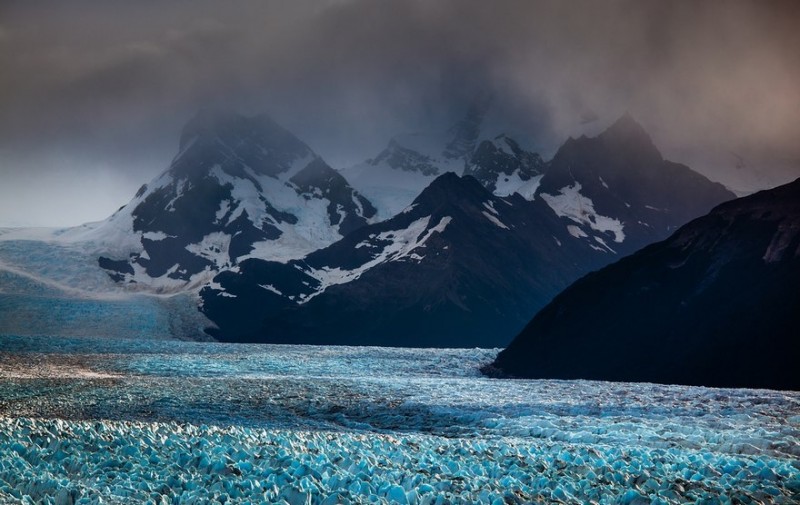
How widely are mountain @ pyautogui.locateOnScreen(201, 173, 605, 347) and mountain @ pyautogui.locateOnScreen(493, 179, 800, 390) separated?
125ft

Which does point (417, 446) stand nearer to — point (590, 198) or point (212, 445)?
point (212, 445)

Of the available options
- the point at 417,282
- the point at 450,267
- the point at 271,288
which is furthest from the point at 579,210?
the point at 271,288

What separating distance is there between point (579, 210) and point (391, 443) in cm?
13419

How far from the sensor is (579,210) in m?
150

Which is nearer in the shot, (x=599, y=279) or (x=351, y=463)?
(x=351, y=463)

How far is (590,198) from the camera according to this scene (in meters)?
154

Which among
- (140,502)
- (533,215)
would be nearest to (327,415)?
(140,502)

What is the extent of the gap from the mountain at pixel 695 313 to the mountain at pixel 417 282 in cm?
3807

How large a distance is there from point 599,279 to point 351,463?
42.8 metres

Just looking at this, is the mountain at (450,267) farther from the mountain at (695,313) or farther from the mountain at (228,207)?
the mountain at (695,313)

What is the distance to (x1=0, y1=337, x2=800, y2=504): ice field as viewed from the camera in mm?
16109

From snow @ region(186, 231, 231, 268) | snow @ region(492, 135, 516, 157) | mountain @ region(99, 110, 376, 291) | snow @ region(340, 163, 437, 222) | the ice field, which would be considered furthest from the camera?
snow @ region(492, 135, 516, 157)

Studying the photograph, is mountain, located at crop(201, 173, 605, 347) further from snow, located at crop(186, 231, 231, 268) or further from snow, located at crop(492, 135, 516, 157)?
snow, located at crop(492, 135, 516, 157)

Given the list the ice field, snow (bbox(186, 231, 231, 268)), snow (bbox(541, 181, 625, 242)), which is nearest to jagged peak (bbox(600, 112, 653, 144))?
snow (bbox(541, 181, 625, 242))
